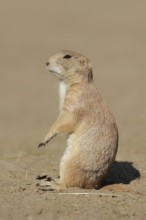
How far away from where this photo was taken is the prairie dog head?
7637mm

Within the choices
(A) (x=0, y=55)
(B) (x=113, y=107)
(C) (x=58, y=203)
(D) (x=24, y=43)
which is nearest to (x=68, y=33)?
(D) (x=24, y=43)

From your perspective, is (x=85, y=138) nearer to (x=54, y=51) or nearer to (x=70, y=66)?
(x=70, y=66)

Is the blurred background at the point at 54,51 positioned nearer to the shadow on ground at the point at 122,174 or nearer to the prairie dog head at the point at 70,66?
the shadow on ground at the point at 122,174

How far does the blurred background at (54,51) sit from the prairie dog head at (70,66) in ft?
6.41

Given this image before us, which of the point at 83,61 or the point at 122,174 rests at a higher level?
the point at 83,61

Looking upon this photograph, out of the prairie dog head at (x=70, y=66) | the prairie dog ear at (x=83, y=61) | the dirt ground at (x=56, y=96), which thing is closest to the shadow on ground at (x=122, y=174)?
the dirt ground at (x=56, y=96)

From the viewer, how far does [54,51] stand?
76.0 ft

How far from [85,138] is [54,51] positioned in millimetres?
16204

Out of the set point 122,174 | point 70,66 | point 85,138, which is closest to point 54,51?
point 122,174

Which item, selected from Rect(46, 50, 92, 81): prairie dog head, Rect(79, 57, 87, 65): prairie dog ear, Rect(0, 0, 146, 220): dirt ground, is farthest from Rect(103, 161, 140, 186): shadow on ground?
Rect(79, 57, 87, 65): prairie dog ear

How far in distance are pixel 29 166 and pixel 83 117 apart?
1536 mm

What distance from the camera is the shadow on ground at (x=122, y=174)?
7.89m

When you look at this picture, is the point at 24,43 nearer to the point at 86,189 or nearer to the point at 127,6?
the point at 127,6

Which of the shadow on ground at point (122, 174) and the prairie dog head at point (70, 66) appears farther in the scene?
the shadow on ground at point (122, 174)
